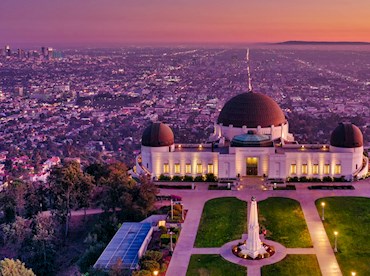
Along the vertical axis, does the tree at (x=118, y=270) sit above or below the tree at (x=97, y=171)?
below

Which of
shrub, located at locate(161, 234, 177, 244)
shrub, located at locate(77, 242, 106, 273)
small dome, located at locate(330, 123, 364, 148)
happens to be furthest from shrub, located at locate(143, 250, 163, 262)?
small dome, located at locate(330, 123, 364, 148)

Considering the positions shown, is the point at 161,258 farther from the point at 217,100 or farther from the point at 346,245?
the point at 217,100

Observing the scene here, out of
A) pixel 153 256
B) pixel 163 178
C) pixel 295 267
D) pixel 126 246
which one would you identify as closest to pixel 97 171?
pixel 163 178

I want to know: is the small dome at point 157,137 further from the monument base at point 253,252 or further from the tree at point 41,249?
the monument base at point 253,252

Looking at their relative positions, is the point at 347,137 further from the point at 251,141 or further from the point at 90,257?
the point at 90,257

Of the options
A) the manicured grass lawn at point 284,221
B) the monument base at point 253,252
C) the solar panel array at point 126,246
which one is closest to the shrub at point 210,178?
the manicured grass lawn at point 284,221

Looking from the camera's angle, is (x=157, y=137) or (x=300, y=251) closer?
(x=300, y=251)
